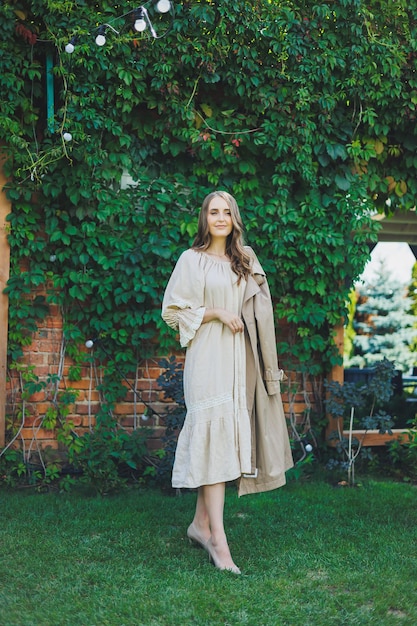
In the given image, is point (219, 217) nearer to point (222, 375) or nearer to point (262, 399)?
point (222, 375)

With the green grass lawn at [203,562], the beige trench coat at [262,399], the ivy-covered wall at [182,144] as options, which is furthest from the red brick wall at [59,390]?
the beige trench coat at [262,399]

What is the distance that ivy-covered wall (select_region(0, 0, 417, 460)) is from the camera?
460cm

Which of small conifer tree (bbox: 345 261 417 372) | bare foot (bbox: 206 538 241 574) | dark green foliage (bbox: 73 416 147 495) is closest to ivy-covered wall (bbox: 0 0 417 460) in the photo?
dark green foliage (bbox: 73 416 147 495)

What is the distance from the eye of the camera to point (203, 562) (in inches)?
122

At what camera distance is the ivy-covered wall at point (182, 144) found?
4.60 meters

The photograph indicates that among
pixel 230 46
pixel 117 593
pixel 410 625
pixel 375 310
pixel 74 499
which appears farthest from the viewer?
pixel 375 310

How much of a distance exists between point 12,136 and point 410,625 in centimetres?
365

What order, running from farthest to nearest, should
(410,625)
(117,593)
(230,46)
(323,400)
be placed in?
(323,400)
(230,46)
(117,593)
(410,625)

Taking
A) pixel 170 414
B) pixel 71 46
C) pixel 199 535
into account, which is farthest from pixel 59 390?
pixel 71 46

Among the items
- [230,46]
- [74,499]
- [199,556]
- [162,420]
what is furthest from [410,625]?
[230,46]

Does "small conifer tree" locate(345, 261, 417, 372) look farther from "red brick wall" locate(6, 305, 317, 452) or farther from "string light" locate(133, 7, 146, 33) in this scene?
"string light" locate(133, 7, 146, 33)

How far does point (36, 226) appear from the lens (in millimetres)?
4750

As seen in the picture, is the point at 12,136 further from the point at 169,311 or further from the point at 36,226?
the point at 169,311

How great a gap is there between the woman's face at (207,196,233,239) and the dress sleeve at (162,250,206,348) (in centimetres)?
17
